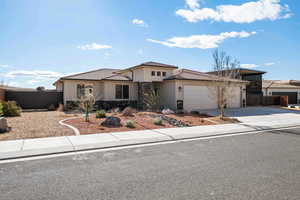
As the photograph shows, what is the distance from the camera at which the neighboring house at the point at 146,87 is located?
17266 mm

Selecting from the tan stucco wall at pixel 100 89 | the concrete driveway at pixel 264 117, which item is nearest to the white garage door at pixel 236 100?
the concrete driveway at pixel 264 117

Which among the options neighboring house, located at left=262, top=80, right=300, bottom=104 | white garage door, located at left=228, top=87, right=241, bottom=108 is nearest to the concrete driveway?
white garage door, located at left=228, top=87, right=241, bottom=108

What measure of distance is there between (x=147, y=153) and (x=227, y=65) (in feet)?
36.0

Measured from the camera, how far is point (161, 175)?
4141 millimetres

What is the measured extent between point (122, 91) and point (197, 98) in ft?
23.9

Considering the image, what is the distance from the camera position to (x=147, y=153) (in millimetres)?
5773

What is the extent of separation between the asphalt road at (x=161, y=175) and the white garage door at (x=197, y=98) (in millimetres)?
11474

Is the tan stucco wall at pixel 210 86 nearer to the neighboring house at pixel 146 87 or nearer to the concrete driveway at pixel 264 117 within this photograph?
the neighboring house at pixel 146 87

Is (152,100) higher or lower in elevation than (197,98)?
lower

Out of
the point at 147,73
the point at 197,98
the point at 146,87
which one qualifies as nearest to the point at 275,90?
the point at 197,98

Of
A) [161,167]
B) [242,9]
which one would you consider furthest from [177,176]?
[242,9]

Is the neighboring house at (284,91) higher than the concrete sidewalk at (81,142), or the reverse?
the neighboring house at (284,91)

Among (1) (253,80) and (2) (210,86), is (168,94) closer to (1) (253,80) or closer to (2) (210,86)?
(2) (210,86)

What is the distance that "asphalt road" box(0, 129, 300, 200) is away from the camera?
10.9 ft
